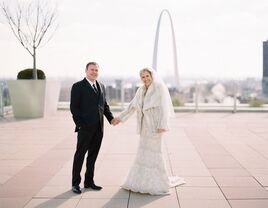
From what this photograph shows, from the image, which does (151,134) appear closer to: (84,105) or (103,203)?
(84,105)

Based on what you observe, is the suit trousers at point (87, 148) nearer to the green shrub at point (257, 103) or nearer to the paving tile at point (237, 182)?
the paving tile at point (237, 182)

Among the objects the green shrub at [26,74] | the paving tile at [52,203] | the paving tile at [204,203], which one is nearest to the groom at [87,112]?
the paving tile at [52,203]

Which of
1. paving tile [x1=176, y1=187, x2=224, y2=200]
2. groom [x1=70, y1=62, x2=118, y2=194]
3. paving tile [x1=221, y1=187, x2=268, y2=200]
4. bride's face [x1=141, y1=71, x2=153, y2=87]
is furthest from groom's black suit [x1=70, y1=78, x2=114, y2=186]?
paving tile [x1=221, y1=187, x2=268, y2=200]

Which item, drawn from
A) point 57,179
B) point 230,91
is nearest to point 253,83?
point 230,91

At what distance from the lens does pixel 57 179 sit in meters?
5.93

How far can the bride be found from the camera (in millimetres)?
5254

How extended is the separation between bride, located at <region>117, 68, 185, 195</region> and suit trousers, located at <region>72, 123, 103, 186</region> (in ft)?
1.70

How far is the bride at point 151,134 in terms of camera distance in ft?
17.2

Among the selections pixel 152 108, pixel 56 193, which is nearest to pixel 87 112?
pixel 152 108

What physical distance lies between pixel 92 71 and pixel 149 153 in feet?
4.31

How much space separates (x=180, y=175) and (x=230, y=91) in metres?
11.7

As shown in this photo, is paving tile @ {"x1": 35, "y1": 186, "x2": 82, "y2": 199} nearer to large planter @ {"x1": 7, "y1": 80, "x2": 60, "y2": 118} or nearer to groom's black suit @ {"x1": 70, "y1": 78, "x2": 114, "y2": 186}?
groom's black suit @ {"x1": 70, "y1": 78, "x2": 114, "y2": 186}

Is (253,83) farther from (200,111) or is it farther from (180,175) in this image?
(180,175)

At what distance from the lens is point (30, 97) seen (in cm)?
1349
